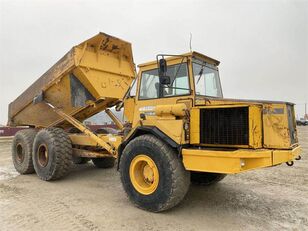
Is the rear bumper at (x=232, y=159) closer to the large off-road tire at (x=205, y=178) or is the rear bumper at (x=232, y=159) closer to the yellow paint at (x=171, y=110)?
the yellow paint at (x=171, y=110)

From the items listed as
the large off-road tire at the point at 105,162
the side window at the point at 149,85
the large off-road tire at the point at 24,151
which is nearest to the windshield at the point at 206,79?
the side window at the point at 149,85

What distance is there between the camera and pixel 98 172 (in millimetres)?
8172

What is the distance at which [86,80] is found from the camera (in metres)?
7.18

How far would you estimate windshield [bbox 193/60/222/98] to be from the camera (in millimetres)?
5117

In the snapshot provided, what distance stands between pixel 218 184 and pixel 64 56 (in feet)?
15.1

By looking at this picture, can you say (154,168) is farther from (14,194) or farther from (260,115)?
(14,194)

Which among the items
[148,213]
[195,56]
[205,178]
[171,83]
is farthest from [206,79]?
[148,213]

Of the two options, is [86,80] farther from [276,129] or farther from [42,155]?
[276,129]

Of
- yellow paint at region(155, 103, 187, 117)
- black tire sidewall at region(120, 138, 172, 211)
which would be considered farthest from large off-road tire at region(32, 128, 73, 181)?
yellow paint at region(155, 103, 187, 117)

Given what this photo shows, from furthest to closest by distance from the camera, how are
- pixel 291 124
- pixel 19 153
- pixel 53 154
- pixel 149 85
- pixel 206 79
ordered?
1. pixel 19 153
2. pixel 53 154
3. pixel 149 85
4. pixel 206 79
5. pixel 291 124

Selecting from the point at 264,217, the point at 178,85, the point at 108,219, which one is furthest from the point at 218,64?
the point at 108,219

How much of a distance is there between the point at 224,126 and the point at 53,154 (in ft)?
13.6

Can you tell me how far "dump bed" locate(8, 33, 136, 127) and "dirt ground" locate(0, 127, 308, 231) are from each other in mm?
1788

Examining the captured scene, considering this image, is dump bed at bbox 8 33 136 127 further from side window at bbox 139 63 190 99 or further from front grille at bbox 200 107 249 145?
front grille at bbox 200 107 249 145
